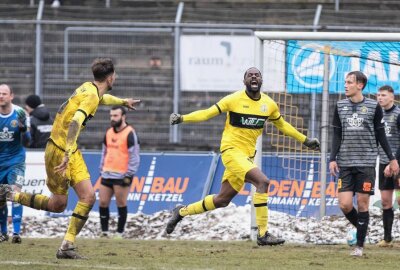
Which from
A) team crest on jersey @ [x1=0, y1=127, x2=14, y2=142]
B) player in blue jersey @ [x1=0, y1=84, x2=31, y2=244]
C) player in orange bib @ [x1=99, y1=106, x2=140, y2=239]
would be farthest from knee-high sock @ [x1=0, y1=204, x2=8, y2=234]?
player in orange bib @ [x1=99, y1=106, x2=140, y2=239]

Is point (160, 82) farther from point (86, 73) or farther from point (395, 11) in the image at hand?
point (395, 11)

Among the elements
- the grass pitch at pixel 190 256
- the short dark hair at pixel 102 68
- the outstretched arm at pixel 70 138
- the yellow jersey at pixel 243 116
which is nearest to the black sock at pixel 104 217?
Result: the grass pitch at pixel 190 256

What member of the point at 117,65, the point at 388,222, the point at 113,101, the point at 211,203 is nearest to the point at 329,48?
the point at 388,222

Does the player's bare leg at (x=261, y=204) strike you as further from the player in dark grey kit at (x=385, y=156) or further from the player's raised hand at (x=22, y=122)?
the player's raised hand at (x=22, y=122)

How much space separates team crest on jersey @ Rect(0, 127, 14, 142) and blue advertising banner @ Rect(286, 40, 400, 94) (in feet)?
14.5

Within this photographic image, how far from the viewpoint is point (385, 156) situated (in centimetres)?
1561

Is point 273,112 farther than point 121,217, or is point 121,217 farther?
point 121,217

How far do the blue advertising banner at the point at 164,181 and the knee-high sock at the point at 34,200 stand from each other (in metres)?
6.30

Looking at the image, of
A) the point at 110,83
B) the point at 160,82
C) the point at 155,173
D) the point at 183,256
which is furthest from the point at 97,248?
the point at 160,82

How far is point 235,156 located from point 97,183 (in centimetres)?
611

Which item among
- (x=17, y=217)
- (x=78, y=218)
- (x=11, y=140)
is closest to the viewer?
(x=78, y=218)

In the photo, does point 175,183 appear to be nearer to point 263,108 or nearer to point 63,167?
point 263,108

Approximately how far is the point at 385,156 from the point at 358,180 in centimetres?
217

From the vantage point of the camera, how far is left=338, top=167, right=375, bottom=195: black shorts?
13.5 metres
